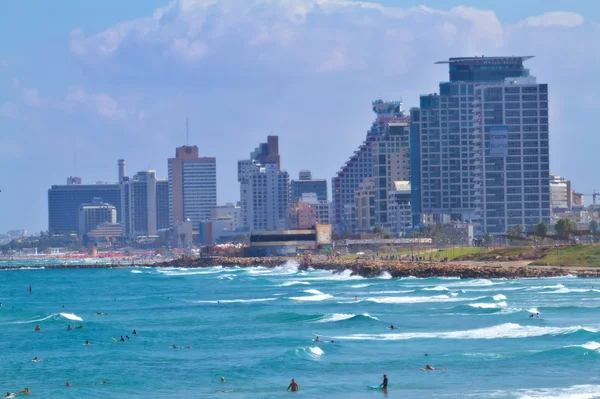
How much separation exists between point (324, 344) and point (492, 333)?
36.3 feet

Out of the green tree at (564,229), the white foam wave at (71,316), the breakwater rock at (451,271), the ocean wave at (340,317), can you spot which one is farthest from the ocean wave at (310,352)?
the green tree at (564,229)

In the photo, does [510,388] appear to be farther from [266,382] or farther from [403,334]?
[403,334]

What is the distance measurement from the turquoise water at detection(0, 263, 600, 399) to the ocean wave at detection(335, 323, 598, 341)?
13cm

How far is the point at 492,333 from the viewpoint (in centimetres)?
7312

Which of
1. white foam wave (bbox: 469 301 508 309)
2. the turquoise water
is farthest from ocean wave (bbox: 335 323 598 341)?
white foam wave (bbox: 469 301 508 309)

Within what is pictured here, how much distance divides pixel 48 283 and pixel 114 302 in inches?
2535

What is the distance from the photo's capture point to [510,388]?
52844mm

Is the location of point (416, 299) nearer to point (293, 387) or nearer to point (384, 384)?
point (384, 384)

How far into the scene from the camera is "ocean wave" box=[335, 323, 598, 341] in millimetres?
71000

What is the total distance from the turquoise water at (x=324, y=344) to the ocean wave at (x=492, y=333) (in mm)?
132

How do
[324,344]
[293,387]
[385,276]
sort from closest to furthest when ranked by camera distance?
[293,387], [324,344], [385,276]

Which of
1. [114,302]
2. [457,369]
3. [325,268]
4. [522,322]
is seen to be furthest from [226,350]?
[325,268]

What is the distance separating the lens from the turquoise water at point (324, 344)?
183ft

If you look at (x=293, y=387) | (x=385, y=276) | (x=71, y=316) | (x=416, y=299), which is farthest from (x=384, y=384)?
(x=385, y=276)
